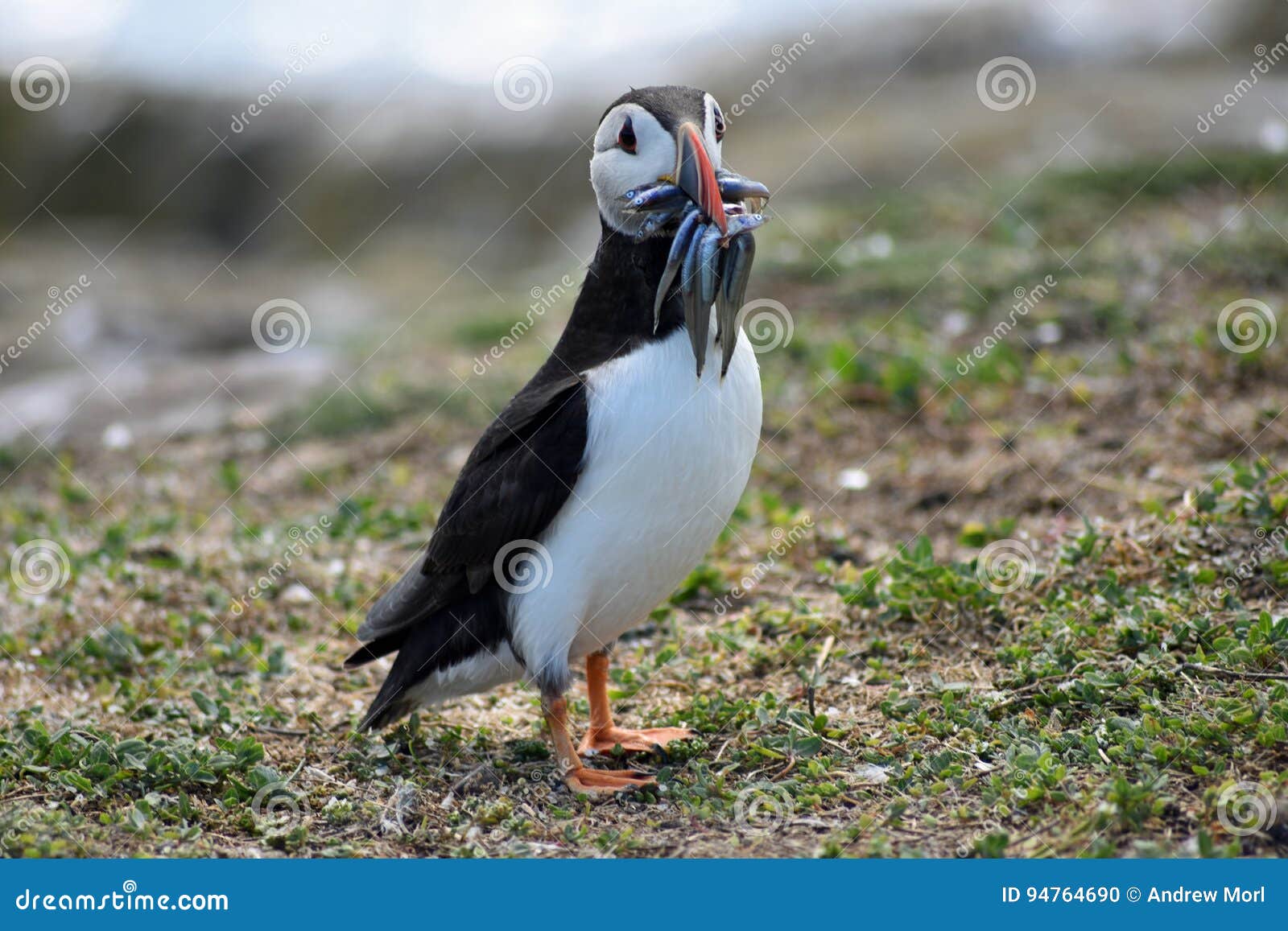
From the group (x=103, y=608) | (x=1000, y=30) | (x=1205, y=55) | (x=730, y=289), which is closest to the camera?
(x=730, y=289)

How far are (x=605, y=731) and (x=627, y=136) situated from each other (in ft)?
7.04

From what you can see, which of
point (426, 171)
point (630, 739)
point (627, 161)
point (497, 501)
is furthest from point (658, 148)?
point (426, 171)

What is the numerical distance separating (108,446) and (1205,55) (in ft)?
44.1

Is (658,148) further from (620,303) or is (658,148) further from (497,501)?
(497,501)

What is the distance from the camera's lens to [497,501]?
167 inches

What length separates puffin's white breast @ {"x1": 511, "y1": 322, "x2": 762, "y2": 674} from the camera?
3.98 metres

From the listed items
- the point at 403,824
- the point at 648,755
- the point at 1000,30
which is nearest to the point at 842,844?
the point at 648,755

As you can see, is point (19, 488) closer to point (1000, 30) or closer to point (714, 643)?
point (714, 643)

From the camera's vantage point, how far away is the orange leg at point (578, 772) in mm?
4191

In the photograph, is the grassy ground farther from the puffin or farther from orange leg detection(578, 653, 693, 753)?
the puffin

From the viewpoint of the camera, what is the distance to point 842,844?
3566 millimetres

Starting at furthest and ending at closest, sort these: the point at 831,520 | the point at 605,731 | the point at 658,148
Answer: the point at 831,520 → the point at 605,731 → the point at 658,148

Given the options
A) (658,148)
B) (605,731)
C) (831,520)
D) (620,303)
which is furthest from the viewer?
(831,520)

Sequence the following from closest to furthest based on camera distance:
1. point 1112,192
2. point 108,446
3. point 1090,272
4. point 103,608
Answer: point 103,608 < point 1090,272 < point 108,446 < point 1112,192
